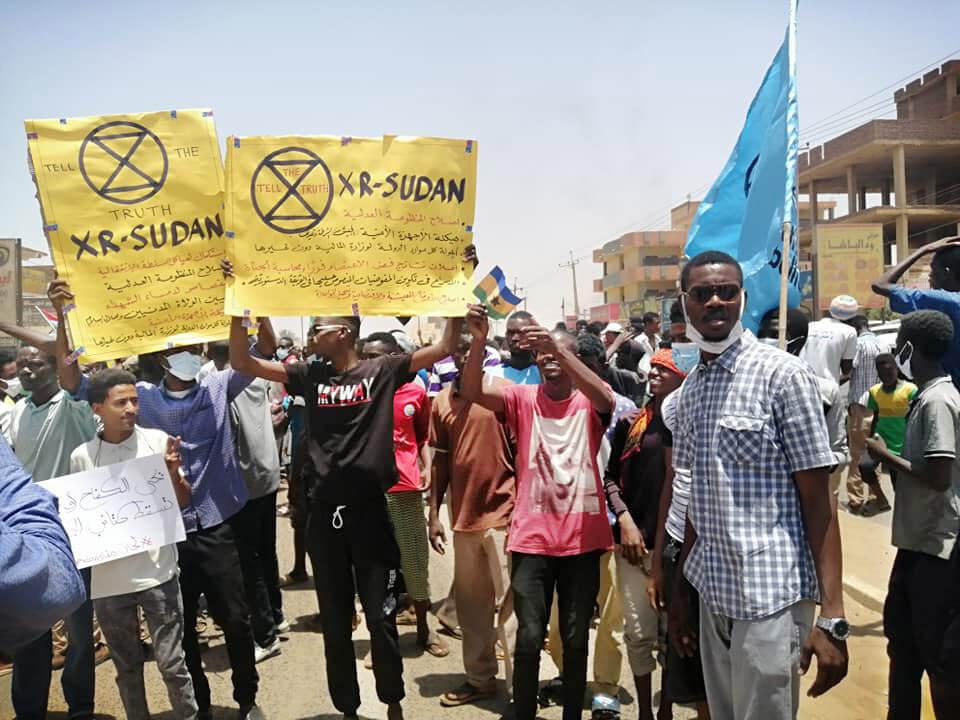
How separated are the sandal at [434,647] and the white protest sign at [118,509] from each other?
2370mm

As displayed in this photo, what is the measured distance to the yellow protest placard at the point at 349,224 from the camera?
13.3ft

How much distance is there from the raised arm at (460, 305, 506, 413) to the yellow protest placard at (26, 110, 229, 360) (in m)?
1.31

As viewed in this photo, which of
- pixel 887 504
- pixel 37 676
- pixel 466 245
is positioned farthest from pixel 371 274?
pixel 887 504

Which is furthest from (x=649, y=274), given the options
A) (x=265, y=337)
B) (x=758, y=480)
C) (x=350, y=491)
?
(x=758, y=480)

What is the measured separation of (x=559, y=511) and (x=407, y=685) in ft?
6.43

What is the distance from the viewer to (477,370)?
4.30 metres

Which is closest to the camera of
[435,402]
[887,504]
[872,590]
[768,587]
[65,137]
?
[768,587]

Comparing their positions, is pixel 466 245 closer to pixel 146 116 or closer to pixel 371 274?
pixel 371 274

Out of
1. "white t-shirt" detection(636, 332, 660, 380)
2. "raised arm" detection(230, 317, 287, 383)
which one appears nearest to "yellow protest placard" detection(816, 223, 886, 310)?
"white t-shirt" detection(636, 332, 660, 380)

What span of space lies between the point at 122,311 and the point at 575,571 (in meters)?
2.74

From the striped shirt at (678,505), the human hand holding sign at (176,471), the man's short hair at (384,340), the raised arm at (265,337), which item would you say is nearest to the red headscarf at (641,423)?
the striped shirt at (678,505)

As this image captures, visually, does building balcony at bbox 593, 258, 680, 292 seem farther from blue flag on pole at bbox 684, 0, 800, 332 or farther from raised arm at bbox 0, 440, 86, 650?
raised arm at bbox 0, 440, 86, 650

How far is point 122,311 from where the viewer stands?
4121mm

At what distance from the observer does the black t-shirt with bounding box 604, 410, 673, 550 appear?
14.3 ft
